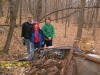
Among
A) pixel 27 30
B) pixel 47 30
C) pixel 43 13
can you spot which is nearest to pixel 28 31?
pixel 27 30

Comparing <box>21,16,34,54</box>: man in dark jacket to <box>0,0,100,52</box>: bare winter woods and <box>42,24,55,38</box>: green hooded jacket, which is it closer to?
<box>0,0,100,52</box>: bare winter woods

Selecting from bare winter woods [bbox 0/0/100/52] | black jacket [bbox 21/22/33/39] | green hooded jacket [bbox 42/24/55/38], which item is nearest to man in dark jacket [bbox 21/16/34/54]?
black jacket [bbox 21/22/33/39]

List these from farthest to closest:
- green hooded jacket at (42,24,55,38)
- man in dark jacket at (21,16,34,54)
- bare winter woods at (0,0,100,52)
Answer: green hooded jacket at (42,24,55,38), man in dark jacket at (21,16,34,54), bare winter woods at (0,0,100,52)

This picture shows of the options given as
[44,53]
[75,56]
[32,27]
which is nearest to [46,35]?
[32,27]

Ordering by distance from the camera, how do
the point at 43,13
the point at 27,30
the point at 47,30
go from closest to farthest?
the point at 27,30 → the point at 47,30 → the point at 43,13

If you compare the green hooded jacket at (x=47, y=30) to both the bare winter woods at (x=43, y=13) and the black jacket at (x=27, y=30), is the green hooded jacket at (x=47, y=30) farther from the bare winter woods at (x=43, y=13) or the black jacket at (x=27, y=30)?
the black jacket at (x=27, y=30)

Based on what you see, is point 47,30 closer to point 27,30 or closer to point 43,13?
point 27,30

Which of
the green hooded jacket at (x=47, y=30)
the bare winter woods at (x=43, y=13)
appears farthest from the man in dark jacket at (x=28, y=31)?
the green hooded jacket at (x=47, y=30)

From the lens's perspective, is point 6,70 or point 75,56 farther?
point 6,70

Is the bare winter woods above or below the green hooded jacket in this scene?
above

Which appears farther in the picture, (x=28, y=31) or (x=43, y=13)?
(x=43, y=13)

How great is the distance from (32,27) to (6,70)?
276 cm

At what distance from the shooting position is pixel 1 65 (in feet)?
11.0

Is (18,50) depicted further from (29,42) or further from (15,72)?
(15,72)
